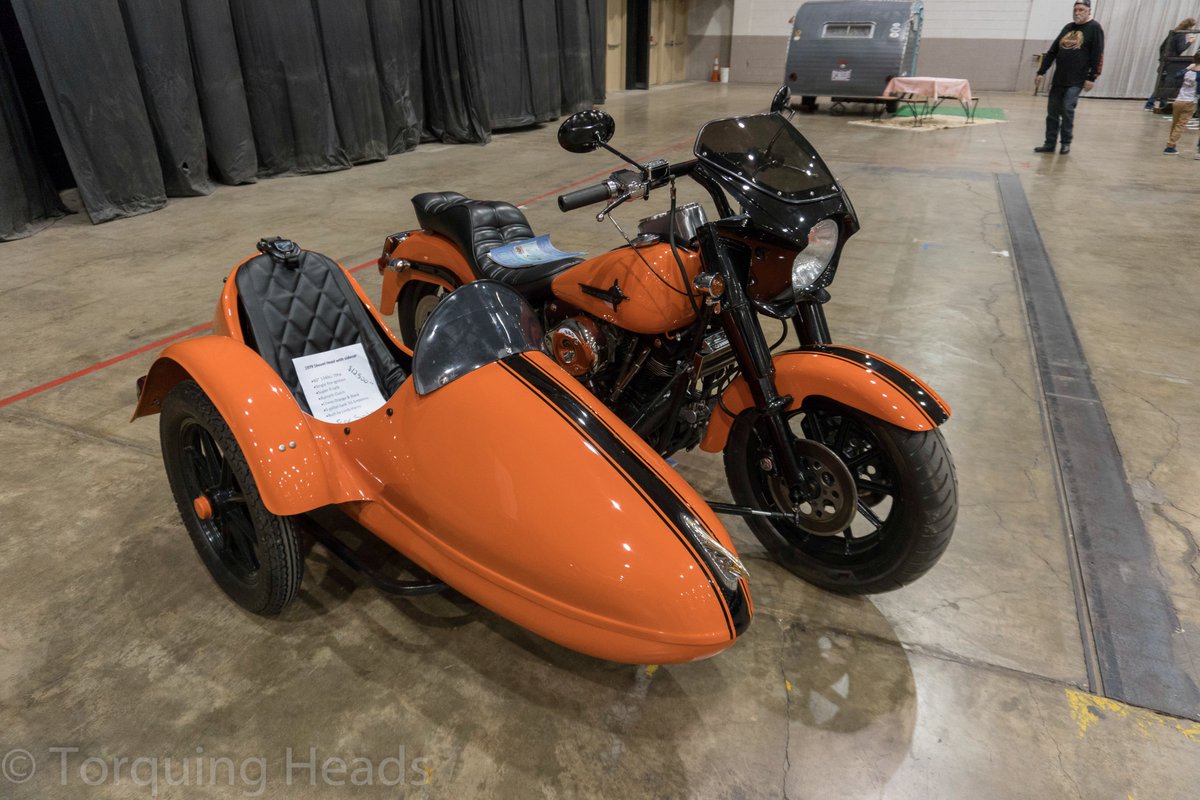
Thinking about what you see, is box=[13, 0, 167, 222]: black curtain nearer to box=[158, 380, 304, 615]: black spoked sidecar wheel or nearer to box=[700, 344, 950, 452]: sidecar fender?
box=[158, 380, 304, 615]: black spoked sidecar wheel

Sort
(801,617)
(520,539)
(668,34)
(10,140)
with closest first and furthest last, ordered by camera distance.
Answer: (520,539)
(801,617)
(10,140)
(668,34)

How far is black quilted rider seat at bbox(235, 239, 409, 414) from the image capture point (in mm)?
2186

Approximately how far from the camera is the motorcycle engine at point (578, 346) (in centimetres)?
212

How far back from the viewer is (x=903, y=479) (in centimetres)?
177

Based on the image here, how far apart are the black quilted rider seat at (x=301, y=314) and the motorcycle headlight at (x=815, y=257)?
4.15ft

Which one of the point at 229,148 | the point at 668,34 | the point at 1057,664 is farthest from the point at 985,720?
the point at 668,34

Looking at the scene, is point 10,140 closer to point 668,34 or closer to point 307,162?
point 307,162

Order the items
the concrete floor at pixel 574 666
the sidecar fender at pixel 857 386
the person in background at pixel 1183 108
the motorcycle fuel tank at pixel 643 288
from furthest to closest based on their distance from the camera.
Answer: the person in background at pixel 1183 108
the motorcycle fuel tank at pixel 643 288
the sidecar fender at pixel 857 386
the concrete floor at pixel 574 666

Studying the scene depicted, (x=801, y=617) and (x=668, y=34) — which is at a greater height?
(x=668, y=34)

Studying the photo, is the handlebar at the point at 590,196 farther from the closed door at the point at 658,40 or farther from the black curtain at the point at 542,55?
the closed door at the point at 658,40

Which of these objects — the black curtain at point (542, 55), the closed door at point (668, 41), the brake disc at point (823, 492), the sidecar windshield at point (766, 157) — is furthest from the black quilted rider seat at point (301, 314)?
the closed door at point (668, 41)

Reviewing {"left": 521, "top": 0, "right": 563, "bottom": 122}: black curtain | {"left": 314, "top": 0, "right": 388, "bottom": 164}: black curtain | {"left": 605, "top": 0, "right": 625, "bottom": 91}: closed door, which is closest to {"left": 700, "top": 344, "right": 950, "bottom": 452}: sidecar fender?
{"left": 314, "top": 0, "right": 388, "bottom": 164}: black curtain

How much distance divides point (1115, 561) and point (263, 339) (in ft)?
8.99

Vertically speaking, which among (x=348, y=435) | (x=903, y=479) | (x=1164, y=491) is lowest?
(x=1164, y=491)
